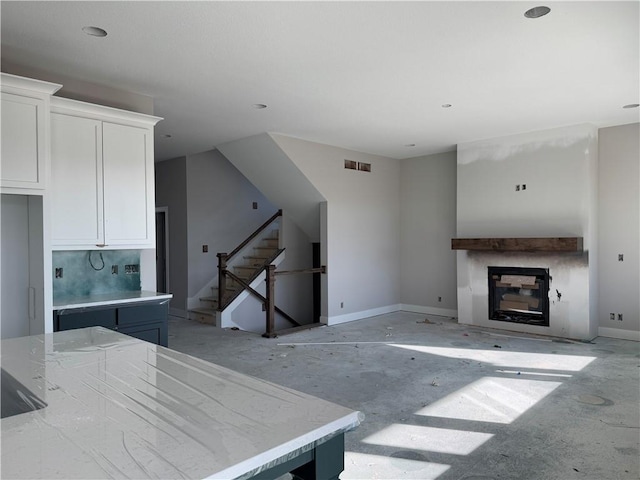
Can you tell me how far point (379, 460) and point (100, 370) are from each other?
72.8 inches

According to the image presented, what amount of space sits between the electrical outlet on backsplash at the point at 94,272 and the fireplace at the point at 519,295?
5.17m

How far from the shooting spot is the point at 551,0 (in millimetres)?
2773

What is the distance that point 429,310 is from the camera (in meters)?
8.07

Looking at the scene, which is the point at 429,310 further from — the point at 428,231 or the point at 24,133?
the point at 24,133

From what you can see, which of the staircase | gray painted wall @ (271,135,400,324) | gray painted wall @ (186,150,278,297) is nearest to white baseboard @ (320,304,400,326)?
gray painted wall @ (271,135,400,324)

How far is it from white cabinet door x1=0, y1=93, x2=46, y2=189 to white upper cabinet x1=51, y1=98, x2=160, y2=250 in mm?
336

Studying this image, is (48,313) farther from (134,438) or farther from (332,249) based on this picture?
(332,249)

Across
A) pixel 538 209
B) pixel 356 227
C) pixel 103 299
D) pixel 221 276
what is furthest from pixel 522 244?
pixel 103 299

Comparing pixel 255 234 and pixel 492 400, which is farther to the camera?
pixel 255 234

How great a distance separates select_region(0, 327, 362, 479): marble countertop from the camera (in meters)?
1.07

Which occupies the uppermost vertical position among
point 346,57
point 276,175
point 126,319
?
point 346,57

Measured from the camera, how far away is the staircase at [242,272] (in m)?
7.44

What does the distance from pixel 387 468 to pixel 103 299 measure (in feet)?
9.12

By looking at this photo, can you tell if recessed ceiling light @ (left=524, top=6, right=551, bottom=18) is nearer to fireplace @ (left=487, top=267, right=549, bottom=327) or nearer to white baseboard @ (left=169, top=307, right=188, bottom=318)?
fireplace @ (left=487, top=267, right=549, bottom=327)
